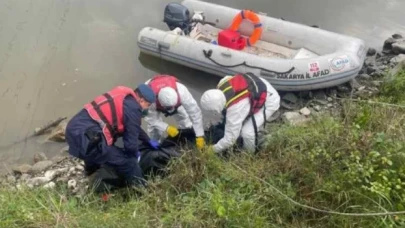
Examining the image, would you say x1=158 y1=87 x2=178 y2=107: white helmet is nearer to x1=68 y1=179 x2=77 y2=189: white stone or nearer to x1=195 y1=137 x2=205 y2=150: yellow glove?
x1=195 y1=137 x2=205 y2=150: yellow glove

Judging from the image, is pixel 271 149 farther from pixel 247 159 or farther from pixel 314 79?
pixel 314 79

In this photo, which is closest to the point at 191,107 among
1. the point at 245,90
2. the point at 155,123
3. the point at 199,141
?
the point at 199,141

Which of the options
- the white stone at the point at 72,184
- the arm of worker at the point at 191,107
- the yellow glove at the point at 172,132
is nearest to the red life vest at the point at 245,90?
the arm of worker at the point at 191,107

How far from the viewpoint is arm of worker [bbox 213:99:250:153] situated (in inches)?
161

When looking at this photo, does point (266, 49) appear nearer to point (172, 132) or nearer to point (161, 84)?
point (172, 132)

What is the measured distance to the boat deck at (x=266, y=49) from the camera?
5961 millimetres

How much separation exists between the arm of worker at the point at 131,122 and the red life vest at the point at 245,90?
83cm

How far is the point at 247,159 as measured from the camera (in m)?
3.85

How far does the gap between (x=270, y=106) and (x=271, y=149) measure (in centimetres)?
58

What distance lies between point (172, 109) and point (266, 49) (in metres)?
2.40

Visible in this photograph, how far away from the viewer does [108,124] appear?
3648 millimetres

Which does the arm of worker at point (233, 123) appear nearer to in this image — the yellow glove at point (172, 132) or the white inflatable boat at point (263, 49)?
the yellow glove at point (172, 132)

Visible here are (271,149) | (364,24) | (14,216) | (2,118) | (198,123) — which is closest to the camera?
(14,216)

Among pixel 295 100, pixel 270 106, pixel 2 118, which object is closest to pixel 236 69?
pixel 295 100
